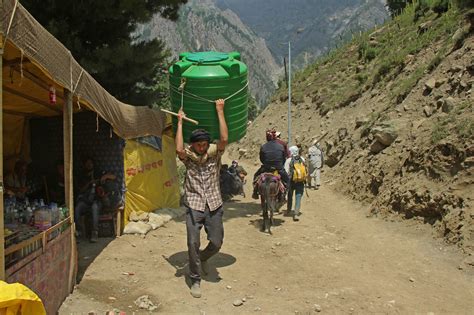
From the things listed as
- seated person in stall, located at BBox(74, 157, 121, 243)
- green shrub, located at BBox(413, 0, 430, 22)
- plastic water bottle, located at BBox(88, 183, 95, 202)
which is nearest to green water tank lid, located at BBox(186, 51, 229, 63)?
seated person in stall, located at BBox(74, 157, 121, 243)

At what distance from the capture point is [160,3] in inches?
469

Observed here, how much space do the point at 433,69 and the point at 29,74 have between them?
11.4 metres

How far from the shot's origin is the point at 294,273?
6270mm

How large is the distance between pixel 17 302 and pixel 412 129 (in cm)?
1041

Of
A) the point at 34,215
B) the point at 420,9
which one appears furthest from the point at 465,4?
the point at 34,215

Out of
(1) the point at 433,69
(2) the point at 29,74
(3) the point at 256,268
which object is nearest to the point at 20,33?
(2) the point at 29,74

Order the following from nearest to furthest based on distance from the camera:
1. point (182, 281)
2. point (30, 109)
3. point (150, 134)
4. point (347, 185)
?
point (182, 281), point (30, 109), point (150, 134), point (347, 185)

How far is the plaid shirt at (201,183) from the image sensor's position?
5516mm

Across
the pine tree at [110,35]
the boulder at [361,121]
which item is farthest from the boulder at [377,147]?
the pine tree at [110,35]

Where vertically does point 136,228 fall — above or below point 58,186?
below

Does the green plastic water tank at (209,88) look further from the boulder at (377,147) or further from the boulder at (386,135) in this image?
the boulder at (377,147)

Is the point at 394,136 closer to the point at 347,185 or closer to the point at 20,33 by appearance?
the point at 347,185

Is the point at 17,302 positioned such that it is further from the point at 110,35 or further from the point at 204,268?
the point at 110,35

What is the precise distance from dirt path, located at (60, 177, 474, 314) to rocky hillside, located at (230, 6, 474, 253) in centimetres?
65
